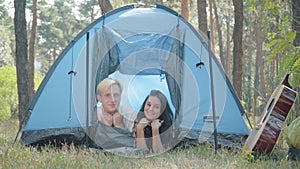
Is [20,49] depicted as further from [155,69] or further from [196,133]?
[196,133]

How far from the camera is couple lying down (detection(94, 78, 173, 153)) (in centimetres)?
462

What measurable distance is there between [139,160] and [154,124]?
80cm

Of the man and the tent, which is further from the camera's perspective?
the tent

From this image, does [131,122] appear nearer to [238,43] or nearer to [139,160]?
[139,160]

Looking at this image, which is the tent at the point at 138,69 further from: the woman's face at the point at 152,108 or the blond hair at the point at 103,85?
the woman's face at the point at 152,108

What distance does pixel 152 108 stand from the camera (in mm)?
4797

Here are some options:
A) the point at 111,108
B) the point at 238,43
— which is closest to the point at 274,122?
the point at 111,108

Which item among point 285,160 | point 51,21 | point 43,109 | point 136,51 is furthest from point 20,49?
point 51,21

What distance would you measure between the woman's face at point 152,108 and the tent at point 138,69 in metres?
0.17

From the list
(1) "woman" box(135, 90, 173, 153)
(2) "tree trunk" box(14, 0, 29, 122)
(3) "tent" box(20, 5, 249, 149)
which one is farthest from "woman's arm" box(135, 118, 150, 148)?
(2) "tree trunk" box(14, 0, 29, 122)

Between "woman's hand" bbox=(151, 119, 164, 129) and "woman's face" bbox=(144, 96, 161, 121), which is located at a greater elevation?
"woman's face" bbox=(144, 96, 161, 121)

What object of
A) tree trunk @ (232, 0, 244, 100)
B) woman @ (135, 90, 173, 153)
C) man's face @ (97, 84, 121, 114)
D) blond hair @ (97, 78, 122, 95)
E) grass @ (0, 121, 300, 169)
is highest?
tree trunk @ (232, 0, 244, 100)

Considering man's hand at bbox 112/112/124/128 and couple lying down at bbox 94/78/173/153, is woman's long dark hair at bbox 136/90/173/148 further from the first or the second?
man's hand at bbox 112/112/124/128

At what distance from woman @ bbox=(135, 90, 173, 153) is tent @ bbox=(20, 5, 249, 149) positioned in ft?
0.38
